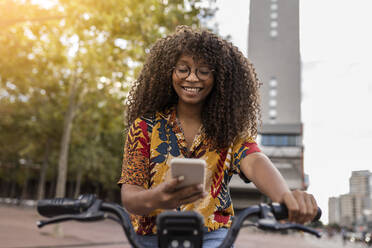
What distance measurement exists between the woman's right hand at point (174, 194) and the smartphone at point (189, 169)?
0.02 metres

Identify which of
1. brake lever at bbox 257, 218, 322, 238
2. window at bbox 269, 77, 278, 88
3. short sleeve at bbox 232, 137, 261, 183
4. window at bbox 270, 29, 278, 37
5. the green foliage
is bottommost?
brake lever at bbox 257, 218, 322, 238

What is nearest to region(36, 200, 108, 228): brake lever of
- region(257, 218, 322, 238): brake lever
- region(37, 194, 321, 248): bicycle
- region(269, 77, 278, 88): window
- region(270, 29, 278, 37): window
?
region(37, 194, 321, 248): bicycle

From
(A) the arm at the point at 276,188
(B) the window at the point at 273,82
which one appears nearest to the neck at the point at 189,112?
(A) the arm at the point at 276,188

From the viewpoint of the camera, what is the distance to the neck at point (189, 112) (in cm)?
183

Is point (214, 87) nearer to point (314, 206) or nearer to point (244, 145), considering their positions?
point (244, 145)

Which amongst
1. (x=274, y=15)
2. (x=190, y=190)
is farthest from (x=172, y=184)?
(x=274, y=15)

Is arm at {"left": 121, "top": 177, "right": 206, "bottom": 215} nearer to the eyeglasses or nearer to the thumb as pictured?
the thumb

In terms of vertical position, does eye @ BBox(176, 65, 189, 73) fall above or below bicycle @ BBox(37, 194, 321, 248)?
above

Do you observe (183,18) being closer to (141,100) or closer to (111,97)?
(111,97)

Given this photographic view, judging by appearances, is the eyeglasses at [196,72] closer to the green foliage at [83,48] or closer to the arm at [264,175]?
the arm at [264,175]

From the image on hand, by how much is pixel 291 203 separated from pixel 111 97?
11667 mm

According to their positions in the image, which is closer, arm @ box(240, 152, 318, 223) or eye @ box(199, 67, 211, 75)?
arm @ box(240, 152, 318, 223)

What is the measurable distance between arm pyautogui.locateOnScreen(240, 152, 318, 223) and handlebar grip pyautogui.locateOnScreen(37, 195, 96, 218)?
683 mm

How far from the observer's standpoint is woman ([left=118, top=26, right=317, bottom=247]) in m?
1.57
